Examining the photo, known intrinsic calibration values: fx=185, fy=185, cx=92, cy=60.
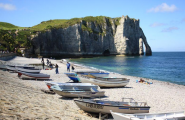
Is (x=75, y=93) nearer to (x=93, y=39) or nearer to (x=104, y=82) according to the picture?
(x=104, y=82)

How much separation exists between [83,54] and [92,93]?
10311 cm

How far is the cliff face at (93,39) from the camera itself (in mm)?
104125

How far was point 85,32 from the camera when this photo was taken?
12119 centimetres

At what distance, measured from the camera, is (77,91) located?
15.7 meters

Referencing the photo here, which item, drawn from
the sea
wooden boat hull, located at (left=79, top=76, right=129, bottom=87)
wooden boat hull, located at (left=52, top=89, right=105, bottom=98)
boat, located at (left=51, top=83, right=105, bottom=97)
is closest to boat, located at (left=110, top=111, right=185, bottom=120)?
wooden boat hull, located at (left=52, top=89, right=105, bottom=98)

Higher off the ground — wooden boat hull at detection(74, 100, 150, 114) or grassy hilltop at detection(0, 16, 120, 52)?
grassy hilltop at detection(0, 16, 120, 52)

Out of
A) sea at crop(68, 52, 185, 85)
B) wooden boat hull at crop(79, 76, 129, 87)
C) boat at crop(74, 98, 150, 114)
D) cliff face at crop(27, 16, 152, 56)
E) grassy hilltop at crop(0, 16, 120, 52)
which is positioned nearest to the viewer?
boat at crop(74, 98, 150, 114)

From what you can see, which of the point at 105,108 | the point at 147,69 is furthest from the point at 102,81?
the point at 147,69

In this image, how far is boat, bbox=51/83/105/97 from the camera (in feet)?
50.0

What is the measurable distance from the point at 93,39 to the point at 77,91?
11277 centimetres

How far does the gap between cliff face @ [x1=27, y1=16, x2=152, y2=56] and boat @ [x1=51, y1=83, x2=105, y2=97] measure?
272ft

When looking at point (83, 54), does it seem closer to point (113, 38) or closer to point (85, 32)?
point (85, 32)

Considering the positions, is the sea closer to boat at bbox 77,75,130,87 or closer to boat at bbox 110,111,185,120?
boat at bbox 77,75,130,87

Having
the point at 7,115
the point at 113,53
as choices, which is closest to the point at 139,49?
the point at 113,53
